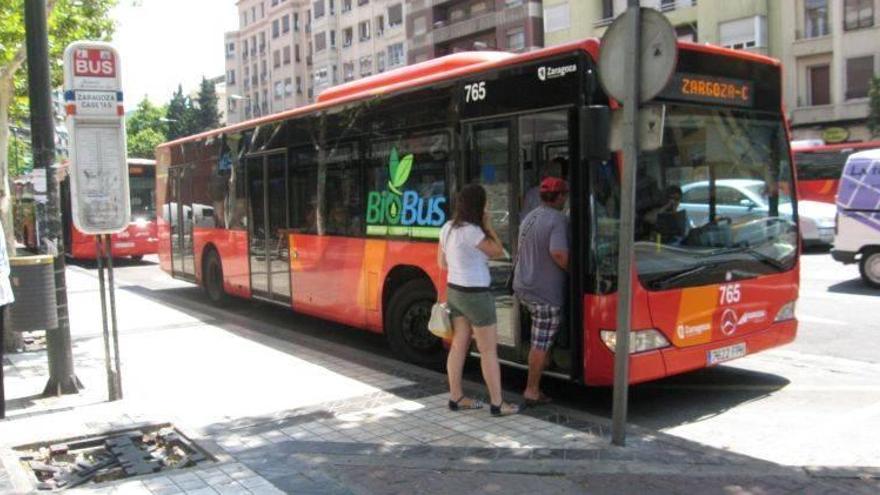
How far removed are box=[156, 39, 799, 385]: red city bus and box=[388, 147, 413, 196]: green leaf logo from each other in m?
0.02

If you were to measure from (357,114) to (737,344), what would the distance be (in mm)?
4332

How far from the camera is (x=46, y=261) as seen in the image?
6840 mm

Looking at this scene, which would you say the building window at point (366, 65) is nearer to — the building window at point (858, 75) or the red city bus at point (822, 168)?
the building window at point (858, 75)

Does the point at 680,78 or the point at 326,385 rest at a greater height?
the point at 680,78

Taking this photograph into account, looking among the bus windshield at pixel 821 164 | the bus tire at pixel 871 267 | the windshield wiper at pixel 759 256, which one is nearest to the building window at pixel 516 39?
the bus windshield at pixel 821 164

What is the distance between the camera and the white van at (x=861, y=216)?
41.5ft

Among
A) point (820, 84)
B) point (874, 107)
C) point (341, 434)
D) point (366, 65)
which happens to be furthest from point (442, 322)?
point (366, 65)

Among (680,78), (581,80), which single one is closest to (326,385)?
(581,80)

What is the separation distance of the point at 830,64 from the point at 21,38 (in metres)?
33.0

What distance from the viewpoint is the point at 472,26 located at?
4994cm

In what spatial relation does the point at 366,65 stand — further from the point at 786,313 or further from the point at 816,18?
the point at 786,313

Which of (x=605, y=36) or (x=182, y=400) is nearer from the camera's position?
(x=605, y=36)

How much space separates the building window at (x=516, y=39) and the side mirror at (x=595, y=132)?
139 feet

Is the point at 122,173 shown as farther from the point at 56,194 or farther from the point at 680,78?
the point at 680,78
